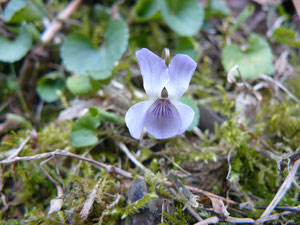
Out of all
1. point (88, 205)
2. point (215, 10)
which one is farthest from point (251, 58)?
point (88, 205)

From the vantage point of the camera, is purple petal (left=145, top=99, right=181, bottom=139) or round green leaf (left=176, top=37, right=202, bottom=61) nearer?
purple petal (left=145, top=99, right=181, bottom=139)

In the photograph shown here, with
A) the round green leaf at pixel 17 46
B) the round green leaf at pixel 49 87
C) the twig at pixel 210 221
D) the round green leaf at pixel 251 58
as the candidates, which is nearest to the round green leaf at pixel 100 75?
the round green leaf at pixel 49 87

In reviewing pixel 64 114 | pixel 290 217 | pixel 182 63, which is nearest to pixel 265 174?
pixel 290 217

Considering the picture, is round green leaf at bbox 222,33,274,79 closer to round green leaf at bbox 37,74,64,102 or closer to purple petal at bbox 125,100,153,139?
purple petal at bbox 125,100,153,139

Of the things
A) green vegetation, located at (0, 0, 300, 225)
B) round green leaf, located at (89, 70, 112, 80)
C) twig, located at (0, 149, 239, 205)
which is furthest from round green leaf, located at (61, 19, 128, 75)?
twig, located at (0, 149, 239, 205)

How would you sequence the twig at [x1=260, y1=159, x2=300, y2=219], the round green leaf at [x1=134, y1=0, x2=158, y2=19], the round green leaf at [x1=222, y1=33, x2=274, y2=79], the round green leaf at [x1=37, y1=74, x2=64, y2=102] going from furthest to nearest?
the round green leaf at [x1=134, y1=0, x2=158, y2=19], the round green leaf at [x1=37, y1=74, x2=64, y2=102], the round green leaf at [x1=222, y1=33, x2=274, y2=79], the twig at [x1=260, y1=159, x2=300, y2=219]

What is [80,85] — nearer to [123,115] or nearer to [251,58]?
[123,115]

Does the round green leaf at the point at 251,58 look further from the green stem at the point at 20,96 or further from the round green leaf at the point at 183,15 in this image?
the green stem at the point at 20,96
